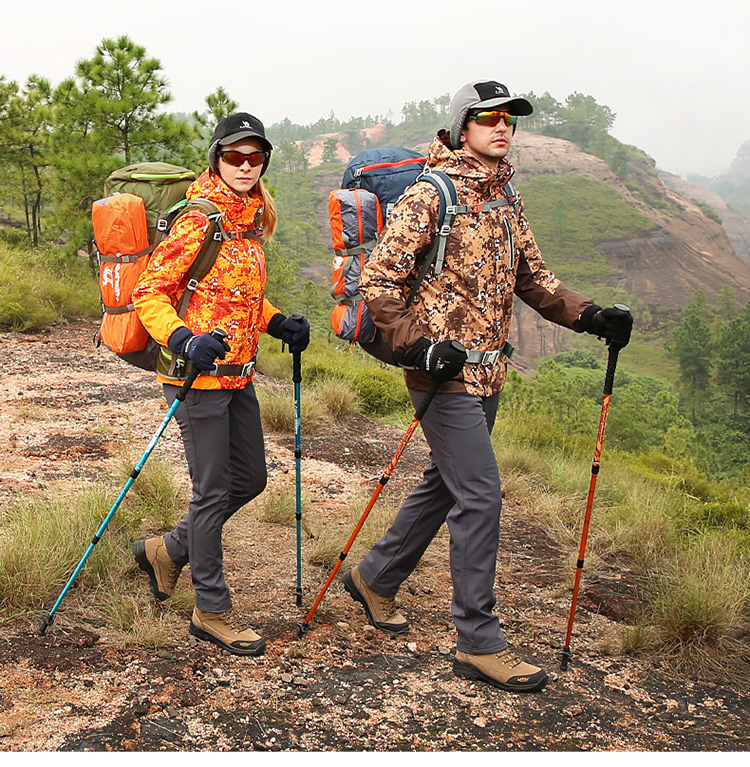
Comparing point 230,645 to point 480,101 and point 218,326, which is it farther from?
point 480,101

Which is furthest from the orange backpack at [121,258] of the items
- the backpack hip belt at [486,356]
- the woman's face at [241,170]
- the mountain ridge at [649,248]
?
the mountain ridge at [649,248]

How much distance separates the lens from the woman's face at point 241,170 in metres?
3.49

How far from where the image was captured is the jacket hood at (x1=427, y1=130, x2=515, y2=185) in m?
3.41

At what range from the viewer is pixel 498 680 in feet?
11.0

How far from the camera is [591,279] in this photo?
86938mm

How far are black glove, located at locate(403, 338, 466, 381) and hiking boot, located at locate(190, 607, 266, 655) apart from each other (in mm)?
1438

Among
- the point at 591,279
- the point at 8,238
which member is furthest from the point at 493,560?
the point at 591,279

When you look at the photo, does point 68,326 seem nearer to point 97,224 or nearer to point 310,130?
point 97,224

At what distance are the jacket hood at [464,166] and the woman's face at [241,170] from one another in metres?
0.75

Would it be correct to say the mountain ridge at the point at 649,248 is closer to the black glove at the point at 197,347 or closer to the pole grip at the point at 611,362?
the pole grip at the point at 611,362

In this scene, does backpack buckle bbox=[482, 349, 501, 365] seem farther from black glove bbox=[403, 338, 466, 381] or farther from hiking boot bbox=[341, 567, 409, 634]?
hiking boot bbox=[341, 567, 409, 634]

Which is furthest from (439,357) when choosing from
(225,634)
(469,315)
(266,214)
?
(225,634)

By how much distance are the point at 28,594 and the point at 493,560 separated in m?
2.12

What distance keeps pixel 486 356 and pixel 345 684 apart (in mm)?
1490
